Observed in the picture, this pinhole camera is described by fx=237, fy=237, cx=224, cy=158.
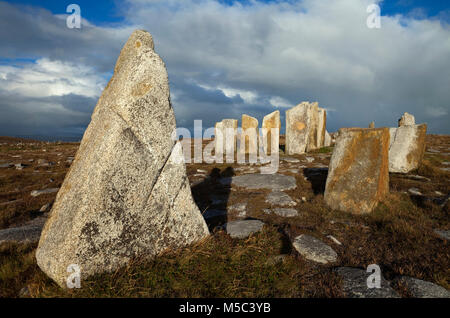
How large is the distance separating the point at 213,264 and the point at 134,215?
1.37m

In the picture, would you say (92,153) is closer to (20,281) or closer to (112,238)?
(112,238)

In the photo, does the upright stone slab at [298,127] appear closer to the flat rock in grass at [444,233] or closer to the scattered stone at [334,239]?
the flat rock in grass at [444,233]

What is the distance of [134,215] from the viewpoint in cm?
345

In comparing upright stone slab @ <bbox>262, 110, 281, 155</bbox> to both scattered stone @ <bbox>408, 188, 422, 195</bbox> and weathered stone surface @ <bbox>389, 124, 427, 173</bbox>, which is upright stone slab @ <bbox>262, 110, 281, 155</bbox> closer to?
weathered stone surface @ <bbox>389, 124, 427, 173</bbox>

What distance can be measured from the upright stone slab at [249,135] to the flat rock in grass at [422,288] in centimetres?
1576

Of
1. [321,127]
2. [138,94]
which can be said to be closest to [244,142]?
[321,127]

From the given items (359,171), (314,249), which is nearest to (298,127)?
(359,171)

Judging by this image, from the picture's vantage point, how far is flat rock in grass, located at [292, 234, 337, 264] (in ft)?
13.1

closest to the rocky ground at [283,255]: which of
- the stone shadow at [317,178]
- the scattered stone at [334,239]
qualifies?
the scattered stone at [334,239]

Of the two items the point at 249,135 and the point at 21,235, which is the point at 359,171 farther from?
the point at 249,135

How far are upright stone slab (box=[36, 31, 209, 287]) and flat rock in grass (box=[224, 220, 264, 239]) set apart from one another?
114 cm

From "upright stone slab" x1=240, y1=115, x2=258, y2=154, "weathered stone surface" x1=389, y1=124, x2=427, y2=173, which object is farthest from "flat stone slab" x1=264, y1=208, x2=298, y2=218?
"upright stone slab" x1=240, y1=115, x2=258, y2=154

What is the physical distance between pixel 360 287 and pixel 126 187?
137 inches
